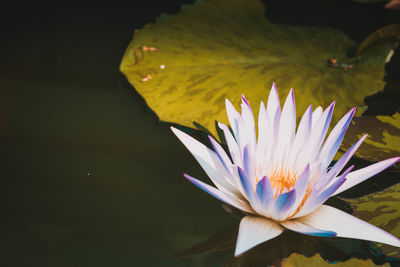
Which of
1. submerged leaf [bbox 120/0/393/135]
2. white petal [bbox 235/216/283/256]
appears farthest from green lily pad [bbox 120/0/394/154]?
white petal [bbox 235/216/283/256]

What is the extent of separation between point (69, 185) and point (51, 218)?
0.13 metres

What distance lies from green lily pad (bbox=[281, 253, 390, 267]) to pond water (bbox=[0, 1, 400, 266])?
0.02 meters

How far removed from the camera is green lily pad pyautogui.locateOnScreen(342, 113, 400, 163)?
1171 millimetres

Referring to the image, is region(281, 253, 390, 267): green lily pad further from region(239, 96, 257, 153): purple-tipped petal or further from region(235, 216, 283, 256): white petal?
region(239, 96, 257, 153): purple-tipped petal

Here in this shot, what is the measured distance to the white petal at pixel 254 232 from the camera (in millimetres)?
814

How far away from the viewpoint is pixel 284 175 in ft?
3.40

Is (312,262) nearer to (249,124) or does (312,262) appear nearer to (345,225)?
(345,225)

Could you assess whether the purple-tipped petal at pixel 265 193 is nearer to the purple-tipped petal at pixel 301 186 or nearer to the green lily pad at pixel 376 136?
the purple-tipped petal at pixel 301 186

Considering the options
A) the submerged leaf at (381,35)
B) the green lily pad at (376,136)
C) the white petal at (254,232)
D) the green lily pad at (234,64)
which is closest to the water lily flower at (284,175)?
the white petal at (254,232)

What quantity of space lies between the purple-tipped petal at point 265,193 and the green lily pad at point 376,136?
438 mm

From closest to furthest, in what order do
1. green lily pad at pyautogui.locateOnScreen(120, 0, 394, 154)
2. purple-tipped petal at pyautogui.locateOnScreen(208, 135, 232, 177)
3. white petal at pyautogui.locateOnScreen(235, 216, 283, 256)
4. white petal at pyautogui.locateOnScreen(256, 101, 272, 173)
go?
1. white petal at pyautogui.locateOnScreen(235, 216, 283, 256)
2. purple-tipped petal at pyautogui.locateOnScreen(208, 135, 232, 177)
3. white petal at pyautogui.locateOnScreen(256, 101, 272, 173)
4. green lily pad at pyautogui.locateOnScreen(120, 0, 394, 154)

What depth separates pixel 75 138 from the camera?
132 cm

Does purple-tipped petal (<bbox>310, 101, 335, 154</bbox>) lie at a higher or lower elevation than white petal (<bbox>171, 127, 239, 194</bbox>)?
higher

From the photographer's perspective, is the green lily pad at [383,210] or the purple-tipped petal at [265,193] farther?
the green lily pad at [383,210]
